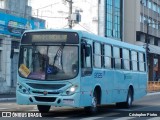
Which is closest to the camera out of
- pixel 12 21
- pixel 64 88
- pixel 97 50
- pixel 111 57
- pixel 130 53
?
pixel 64 88

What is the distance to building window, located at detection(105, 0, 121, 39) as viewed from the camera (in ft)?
212

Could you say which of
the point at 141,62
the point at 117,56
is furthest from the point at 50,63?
the point at 141,62

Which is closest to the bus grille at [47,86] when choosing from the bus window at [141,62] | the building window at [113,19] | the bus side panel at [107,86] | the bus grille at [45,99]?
the bus grille at [45,99]

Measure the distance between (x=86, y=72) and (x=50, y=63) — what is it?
1.40 m

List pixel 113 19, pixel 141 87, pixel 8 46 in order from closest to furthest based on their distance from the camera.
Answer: pixel 141 87
pixel 8 46
pixel 113 19

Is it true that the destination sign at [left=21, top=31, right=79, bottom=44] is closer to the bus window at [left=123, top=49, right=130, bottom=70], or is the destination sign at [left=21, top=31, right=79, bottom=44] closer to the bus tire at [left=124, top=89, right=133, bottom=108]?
the bus window at [left=123, top=49, right=130, bottom=70]

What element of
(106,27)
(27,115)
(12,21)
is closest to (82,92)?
(27,115)

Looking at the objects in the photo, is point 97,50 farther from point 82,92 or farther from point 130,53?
point 130,53

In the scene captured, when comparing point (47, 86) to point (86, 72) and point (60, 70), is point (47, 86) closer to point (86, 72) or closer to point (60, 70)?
point (60, 70)

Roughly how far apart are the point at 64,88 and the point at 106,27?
4825 centimetres

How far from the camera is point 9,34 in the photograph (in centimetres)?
3762

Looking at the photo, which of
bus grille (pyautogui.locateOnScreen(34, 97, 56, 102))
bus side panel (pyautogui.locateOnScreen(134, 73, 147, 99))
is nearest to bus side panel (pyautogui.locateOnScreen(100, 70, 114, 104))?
bus grille (pyautogui.locateOnScreen(34, 97, 56, 102))

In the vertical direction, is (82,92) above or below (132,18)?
below

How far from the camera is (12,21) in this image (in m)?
37.8
